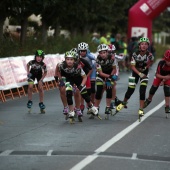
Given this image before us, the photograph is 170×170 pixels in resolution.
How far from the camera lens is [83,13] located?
36.5 meters

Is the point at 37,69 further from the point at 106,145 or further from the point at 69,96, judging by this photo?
the point at 106,145

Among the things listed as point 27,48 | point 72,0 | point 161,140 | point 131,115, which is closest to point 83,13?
point 72,0

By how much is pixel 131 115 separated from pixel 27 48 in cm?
966

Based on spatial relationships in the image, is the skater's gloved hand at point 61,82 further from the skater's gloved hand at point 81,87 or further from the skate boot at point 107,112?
the skate boot at point 107,112

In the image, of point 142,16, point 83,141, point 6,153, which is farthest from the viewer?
point 142,16

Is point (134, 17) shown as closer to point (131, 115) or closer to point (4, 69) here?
point (4, 69)

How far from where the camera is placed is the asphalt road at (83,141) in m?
9.41

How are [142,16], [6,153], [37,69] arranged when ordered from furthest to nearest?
[142,16] < [37,69] < [6,153]

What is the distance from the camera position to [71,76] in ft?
47.5

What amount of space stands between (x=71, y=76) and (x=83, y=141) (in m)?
3.25

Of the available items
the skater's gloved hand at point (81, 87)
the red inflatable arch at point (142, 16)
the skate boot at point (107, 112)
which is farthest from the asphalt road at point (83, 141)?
the red inflatable arch at point (142, 16)

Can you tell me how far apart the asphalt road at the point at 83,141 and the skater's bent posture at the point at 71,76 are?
22.6 inches

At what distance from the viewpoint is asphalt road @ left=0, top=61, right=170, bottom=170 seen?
9.41 m

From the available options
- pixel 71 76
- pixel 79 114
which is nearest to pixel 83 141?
pixel 79 114
